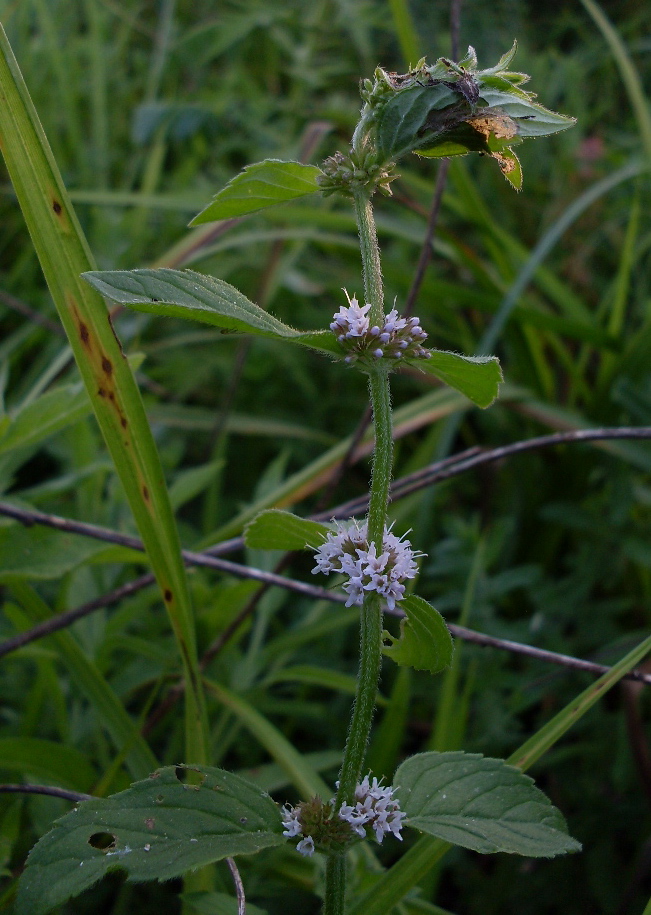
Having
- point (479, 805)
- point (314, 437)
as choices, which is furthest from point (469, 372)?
point (314, 437)

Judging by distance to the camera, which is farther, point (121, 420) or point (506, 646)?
point (506, 646)

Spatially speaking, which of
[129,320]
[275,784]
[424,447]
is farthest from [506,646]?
[129,320]

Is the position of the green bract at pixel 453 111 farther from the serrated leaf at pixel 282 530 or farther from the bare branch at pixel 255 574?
the bare branch at pixel 255 574

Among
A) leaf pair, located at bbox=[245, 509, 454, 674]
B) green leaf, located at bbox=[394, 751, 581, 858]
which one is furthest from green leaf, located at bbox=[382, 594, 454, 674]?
green leaf, located at bbox=[394, 751, 581, 858]

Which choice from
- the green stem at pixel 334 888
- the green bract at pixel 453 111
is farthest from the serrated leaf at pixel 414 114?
the green stem at pixel 334 888

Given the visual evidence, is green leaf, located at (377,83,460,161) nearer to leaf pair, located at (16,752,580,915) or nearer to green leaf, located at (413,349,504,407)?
green leaf, located at (413,349,504,407)

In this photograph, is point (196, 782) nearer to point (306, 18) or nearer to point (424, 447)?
point (424, 447)
